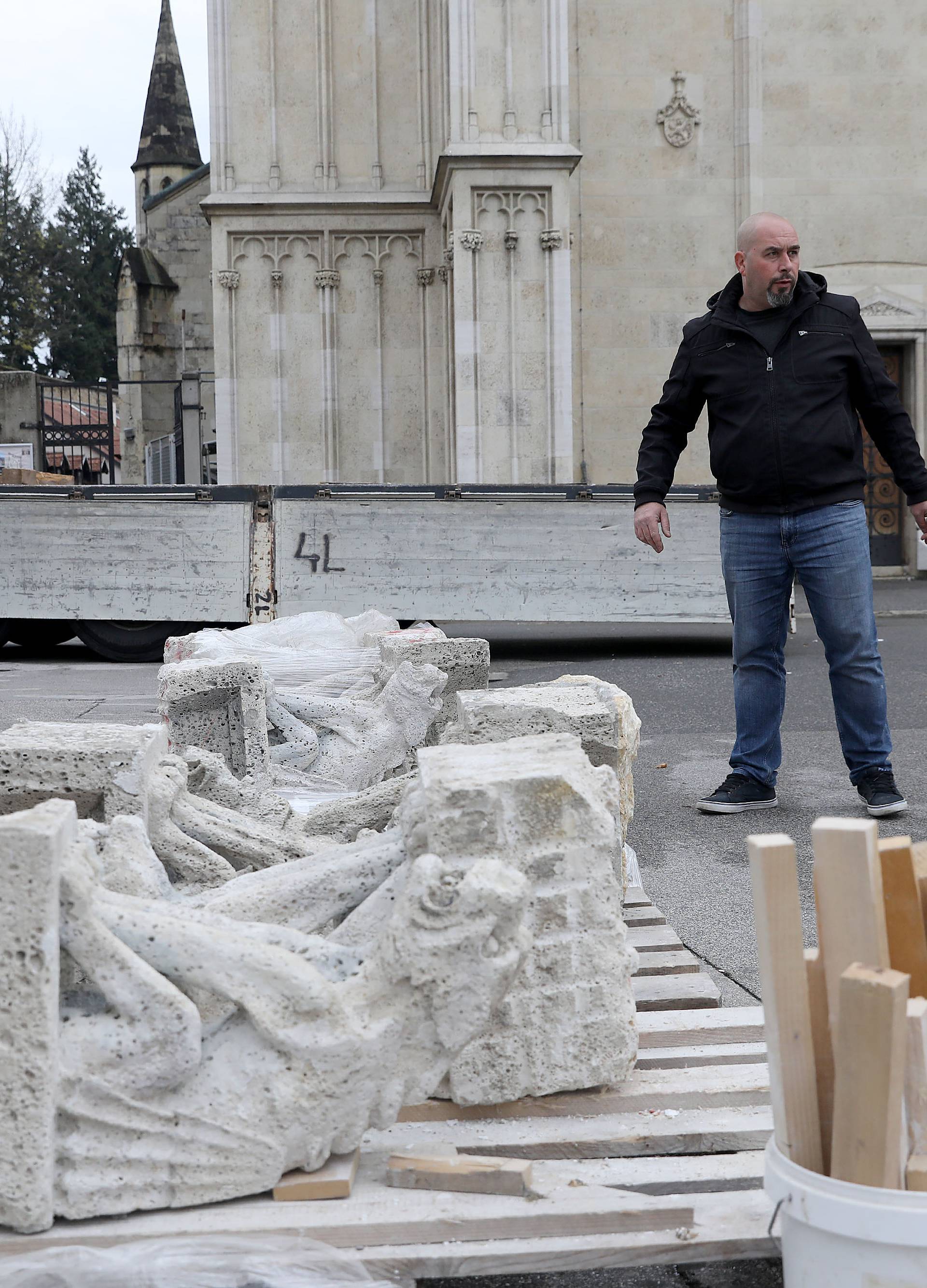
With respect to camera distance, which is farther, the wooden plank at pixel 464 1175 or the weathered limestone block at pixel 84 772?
the weathered limestone block at pixel 84 772

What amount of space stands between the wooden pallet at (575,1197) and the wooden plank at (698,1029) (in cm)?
4

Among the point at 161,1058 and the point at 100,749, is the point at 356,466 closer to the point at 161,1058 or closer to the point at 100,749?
the point at 100,749

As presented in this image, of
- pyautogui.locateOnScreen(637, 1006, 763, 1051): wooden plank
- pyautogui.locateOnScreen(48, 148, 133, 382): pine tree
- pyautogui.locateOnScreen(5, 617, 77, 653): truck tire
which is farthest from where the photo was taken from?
pyautogui.locateOnScreen(48, 148, 133, 382): pine tree

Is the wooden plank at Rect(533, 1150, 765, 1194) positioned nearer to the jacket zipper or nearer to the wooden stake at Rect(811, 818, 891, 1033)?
the wooden stake at Rect(811, 818, 891, 1033)

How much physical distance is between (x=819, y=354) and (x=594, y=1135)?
125 inches

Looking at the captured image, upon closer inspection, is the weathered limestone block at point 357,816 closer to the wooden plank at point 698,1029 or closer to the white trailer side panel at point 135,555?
the wooden plank at point 698,1029

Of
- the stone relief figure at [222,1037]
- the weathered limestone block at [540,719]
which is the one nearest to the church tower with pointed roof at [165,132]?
the weathered limestone block at [540,719]

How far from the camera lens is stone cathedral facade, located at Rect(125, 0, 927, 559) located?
50.9 ft

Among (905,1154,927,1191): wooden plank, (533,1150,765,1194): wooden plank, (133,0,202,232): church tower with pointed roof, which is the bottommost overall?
(533,1150,765,1194): wooden plank

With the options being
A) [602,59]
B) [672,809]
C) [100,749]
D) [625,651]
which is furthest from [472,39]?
[100,749]

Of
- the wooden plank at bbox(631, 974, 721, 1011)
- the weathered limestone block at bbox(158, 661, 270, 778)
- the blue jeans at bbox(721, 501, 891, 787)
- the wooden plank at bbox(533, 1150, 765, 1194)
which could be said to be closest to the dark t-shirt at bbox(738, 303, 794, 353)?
the blue jeans at bbox(721, 501, 891, 787)

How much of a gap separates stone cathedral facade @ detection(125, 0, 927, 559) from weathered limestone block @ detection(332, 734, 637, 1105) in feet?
43.5

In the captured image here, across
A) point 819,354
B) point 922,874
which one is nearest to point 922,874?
point 922,874

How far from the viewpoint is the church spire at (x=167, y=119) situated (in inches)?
1260
